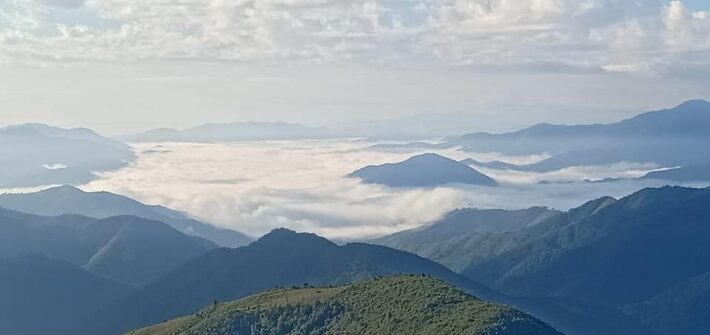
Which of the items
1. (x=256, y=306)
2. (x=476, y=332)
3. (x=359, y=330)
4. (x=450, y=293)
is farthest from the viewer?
(x=256, y=306)

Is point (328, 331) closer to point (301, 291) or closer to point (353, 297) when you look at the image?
point (353, 297)

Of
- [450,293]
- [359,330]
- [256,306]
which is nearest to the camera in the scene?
[359,330]

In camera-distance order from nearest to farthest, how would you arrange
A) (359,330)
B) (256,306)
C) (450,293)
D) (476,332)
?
1. (476,332)
2. (359,330)
3. (450,293)
4. (256,306)

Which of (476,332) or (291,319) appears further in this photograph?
(291,319)

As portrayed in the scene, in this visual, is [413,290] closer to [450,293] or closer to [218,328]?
[450,293]

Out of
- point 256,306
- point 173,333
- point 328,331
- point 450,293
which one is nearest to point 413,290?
point 450,293

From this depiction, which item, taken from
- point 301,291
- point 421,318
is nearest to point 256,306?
point 301,291
